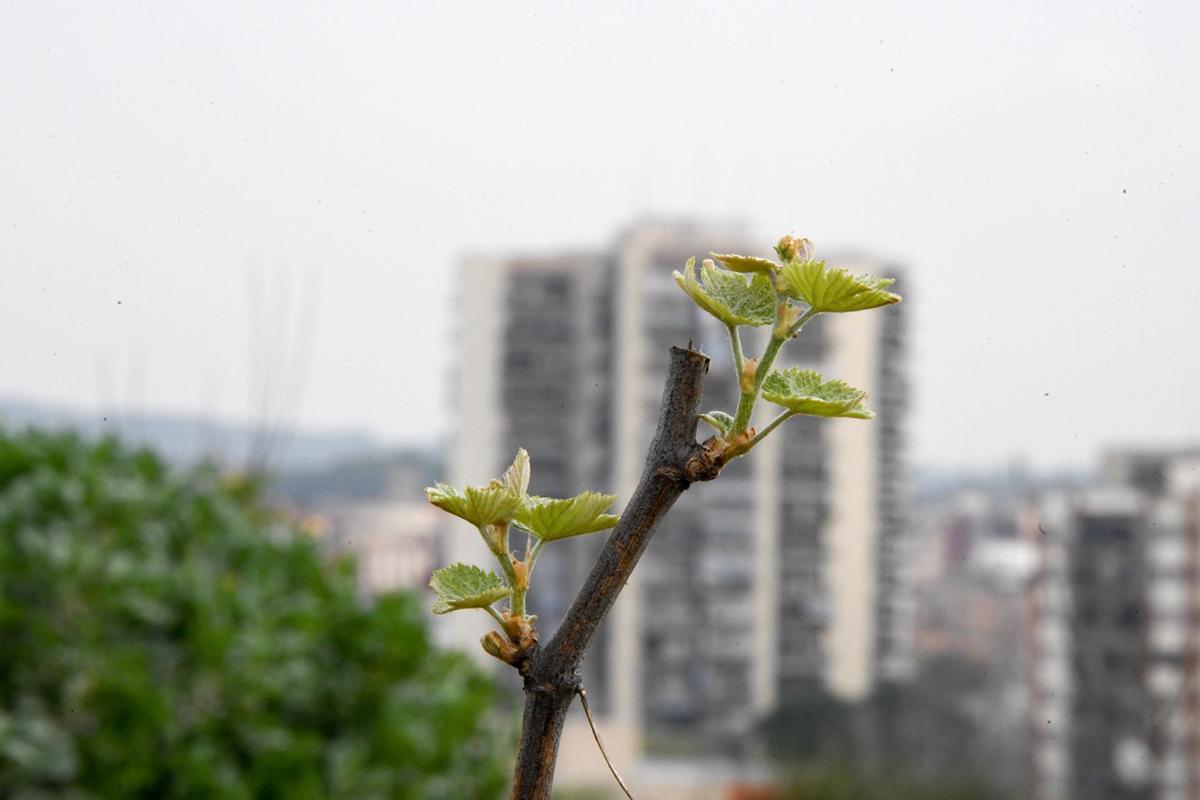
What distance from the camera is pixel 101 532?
1145mm

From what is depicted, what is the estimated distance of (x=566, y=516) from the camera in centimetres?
18

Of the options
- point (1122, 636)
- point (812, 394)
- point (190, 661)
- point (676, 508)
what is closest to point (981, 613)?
point (1122, 636)

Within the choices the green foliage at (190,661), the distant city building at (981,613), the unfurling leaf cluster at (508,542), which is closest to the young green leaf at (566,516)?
the unfurling leaf cluster at (508,542)

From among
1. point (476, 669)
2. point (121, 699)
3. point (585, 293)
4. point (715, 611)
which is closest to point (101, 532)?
point (121, 699)

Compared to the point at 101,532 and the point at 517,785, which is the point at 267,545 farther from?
the point at 517,785

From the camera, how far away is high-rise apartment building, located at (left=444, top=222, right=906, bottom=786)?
6707 mm

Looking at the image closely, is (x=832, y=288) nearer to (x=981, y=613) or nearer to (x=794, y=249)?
(x=794, y=249)

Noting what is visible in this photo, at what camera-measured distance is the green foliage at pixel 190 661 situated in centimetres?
101

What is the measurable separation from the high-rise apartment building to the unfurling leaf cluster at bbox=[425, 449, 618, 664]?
4545 millimetres

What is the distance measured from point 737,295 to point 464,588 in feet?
0.18

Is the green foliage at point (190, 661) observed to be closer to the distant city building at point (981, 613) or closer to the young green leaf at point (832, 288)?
the young green leaf at point (832, 288)

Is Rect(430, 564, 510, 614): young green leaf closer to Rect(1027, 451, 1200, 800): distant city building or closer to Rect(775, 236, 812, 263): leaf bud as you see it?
Rect(775, 236, 812, 263): leaf bud

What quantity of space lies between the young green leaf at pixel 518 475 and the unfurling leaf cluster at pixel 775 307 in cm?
3

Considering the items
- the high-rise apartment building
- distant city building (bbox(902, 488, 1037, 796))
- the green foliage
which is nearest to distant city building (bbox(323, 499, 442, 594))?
the high-rise apartment building
